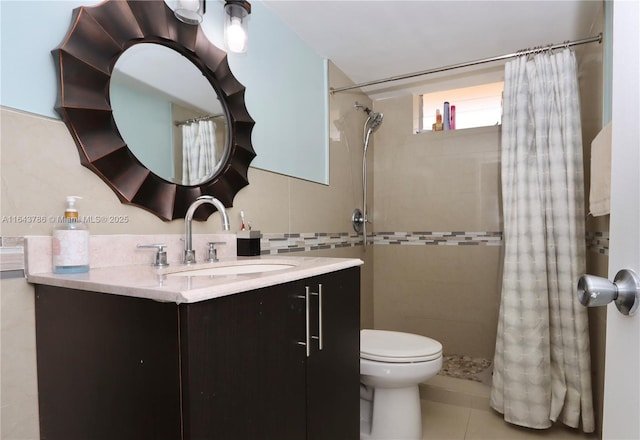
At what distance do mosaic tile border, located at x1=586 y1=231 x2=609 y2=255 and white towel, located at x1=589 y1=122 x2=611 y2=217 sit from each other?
0.53 ft

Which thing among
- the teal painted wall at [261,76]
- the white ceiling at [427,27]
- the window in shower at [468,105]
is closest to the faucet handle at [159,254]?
the teal painted wall at [261,76]

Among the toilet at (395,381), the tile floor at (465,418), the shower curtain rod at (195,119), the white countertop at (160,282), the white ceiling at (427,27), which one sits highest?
the white ceiling at (427,27)

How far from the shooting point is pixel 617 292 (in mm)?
491

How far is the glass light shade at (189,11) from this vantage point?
48.6 inches

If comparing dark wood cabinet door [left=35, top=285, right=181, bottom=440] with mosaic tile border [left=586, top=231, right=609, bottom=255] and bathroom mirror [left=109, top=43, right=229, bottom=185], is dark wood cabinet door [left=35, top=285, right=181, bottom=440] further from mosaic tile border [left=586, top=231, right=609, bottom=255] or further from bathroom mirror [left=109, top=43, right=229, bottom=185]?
mosaic tile border [left=586, top=231, right=609, bottom=255]

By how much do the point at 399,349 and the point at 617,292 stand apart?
4.43ft

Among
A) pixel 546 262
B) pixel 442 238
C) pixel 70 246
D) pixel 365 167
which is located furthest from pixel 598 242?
pixel 70 246

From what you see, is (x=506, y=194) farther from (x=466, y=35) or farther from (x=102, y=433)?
(x=102, y=433)

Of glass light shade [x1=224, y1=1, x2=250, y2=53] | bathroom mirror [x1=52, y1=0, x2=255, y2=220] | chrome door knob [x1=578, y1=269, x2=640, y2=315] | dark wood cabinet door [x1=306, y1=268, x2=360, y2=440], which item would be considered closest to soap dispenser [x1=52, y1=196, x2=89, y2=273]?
bathroom mirror [x1=52, y1=0, x2=255, y2=220]

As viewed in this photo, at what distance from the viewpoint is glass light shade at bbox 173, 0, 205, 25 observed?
1.24 meters

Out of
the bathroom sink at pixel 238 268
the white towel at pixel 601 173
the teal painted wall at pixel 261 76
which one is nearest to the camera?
the teal painted wall at pixel 261 76

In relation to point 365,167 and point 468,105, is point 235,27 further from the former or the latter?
point 468,105

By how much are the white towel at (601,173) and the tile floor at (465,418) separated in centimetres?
118

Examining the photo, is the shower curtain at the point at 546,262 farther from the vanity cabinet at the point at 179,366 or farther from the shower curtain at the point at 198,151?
the shower curtain at the point at 198,151
